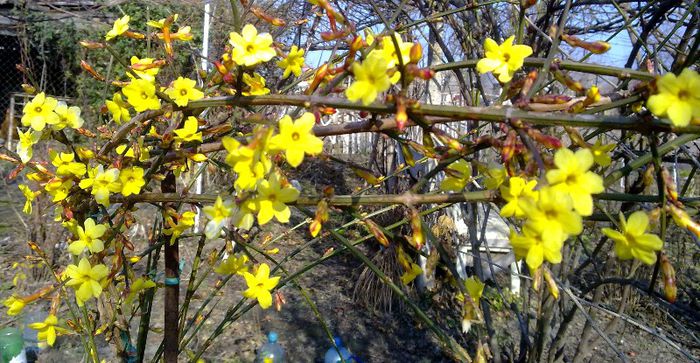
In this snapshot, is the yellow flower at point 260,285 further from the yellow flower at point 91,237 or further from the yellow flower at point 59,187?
the yellow flower at point 59,187

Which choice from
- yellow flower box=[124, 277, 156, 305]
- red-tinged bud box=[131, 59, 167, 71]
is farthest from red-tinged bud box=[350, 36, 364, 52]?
yellow flower box=[124, 277, 156, 305]

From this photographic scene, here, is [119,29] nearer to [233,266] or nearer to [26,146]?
[26,146]

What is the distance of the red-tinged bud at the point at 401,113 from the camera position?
0.71m

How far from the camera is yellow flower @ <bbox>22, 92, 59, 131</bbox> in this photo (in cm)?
101

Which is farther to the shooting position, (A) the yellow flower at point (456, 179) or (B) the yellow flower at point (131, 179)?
(B) the yellow flower at point (131, 179)

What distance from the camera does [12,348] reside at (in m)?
3.20

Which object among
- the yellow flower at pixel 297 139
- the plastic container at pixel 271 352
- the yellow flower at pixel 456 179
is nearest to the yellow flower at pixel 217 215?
the yellow flower at pixel 297 139

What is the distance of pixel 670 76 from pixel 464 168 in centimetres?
36

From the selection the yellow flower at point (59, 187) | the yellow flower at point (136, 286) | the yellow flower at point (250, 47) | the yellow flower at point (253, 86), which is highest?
the yellow flower at point (250, 47)

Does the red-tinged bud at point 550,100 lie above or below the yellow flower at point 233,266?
above

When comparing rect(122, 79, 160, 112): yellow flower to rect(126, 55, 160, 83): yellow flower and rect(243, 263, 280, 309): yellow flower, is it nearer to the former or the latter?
rect(126, 55, 160, 83): yellow flower

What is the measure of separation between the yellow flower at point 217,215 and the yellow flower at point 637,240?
58cm

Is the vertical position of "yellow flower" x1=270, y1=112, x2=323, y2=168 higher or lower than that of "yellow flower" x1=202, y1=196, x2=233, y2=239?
higher

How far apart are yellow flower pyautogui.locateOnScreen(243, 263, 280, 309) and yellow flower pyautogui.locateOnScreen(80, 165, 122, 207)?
341 millimetres
